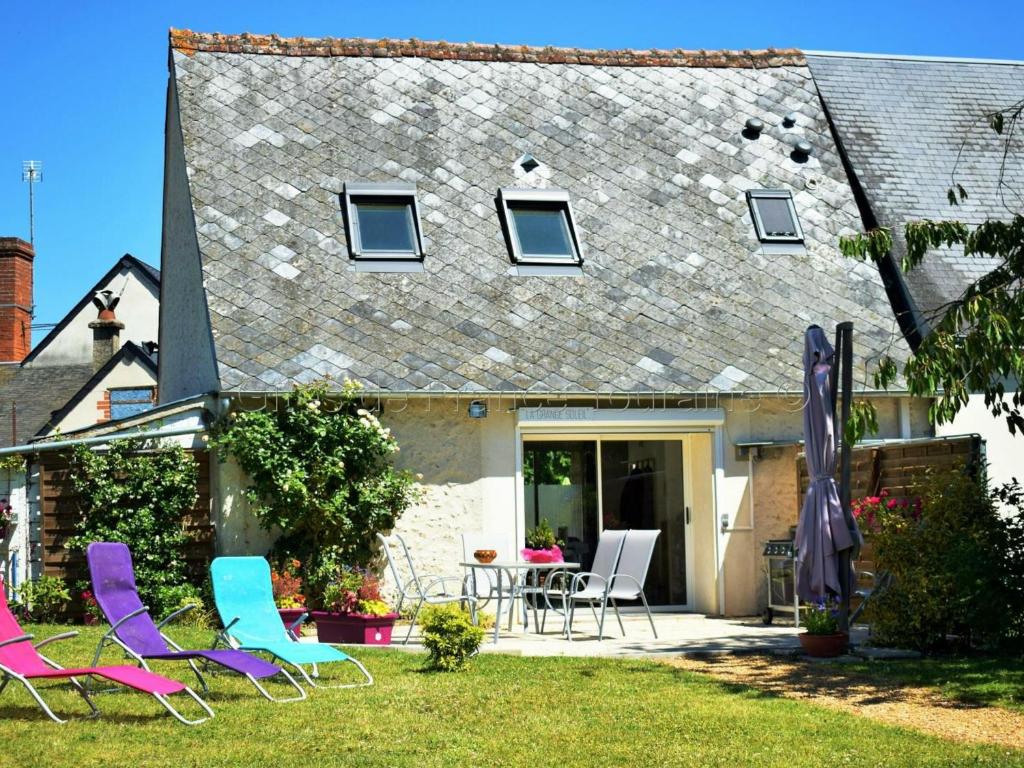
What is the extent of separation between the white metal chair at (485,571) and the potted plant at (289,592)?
1.64 meters

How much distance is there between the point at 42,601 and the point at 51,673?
6155 millimetres

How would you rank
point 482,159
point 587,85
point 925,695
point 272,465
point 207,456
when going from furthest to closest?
point 587,85
point 482,159
point 207,456
point 272,465
point 925,695

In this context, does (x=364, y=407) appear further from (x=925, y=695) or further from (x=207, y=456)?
(x=925, y=695)

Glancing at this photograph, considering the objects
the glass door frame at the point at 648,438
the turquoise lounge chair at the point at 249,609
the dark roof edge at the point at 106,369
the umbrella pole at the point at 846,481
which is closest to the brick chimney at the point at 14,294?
the dark roof edge at the point at 106,369

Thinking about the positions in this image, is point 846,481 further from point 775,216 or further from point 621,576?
point 775,216

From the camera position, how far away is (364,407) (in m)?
14.1

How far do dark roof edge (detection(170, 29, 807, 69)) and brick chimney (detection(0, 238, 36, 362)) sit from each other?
527 inches

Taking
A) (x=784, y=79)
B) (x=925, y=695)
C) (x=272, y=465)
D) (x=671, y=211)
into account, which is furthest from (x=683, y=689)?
(x=784, y=79)

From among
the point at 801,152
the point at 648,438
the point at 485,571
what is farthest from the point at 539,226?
the point at 485,571

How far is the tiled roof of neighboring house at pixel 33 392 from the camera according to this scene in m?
29.0

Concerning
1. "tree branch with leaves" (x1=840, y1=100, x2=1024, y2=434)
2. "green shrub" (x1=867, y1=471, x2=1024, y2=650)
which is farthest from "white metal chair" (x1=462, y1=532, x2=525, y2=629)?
"tree branch with leaves" (x1=840, y1=100, x2=1024, y2=434)

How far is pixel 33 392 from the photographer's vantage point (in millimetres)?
30422

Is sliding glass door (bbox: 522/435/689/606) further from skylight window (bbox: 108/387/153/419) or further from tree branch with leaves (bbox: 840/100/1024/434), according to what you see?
skylight window (bbox: 108/387/153/419)

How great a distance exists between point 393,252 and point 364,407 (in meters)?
2.31
